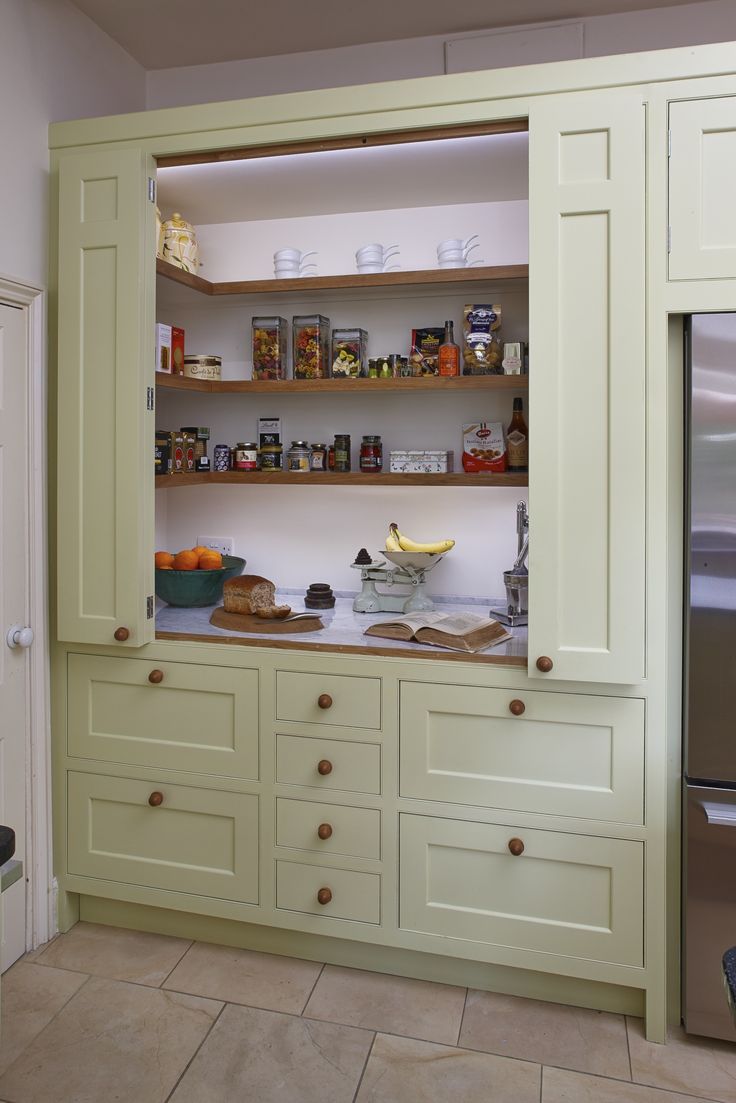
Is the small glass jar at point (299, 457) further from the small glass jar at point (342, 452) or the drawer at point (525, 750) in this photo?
the drawer at point (525, 750)

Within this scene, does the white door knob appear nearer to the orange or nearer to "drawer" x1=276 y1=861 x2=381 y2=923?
the orange

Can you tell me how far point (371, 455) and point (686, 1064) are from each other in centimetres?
186

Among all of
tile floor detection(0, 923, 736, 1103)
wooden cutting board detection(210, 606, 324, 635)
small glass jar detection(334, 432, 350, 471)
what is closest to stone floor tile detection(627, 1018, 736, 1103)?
tile floor detection(0, 923, 736, 1103)

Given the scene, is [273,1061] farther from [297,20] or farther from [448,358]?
[297,20]

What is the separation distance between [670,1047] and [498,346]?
6.47ft

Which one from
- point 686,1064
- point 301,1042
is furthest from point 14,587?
point 686,1064

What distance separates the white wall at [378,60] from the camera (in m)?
2.31

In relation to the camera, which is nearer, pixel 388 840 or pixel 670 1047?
pixel 670 1047

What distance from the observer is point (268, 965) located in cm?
223

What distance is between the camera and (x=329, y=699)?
2111 millimetres

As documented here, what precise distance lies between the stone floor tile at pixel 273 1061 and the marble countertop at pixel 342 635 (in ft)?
3.17

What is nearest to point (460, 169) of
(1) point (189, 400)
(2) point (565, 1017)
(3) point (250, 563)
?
(1) point (189, 400)

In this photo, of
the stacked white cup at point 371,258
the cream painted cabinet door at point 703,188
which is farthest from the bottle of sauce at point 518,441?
the cream painted cabinet door at point 703,188

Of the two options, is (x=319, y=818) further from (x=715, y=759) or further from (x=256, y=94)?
(x=256, y=94)
